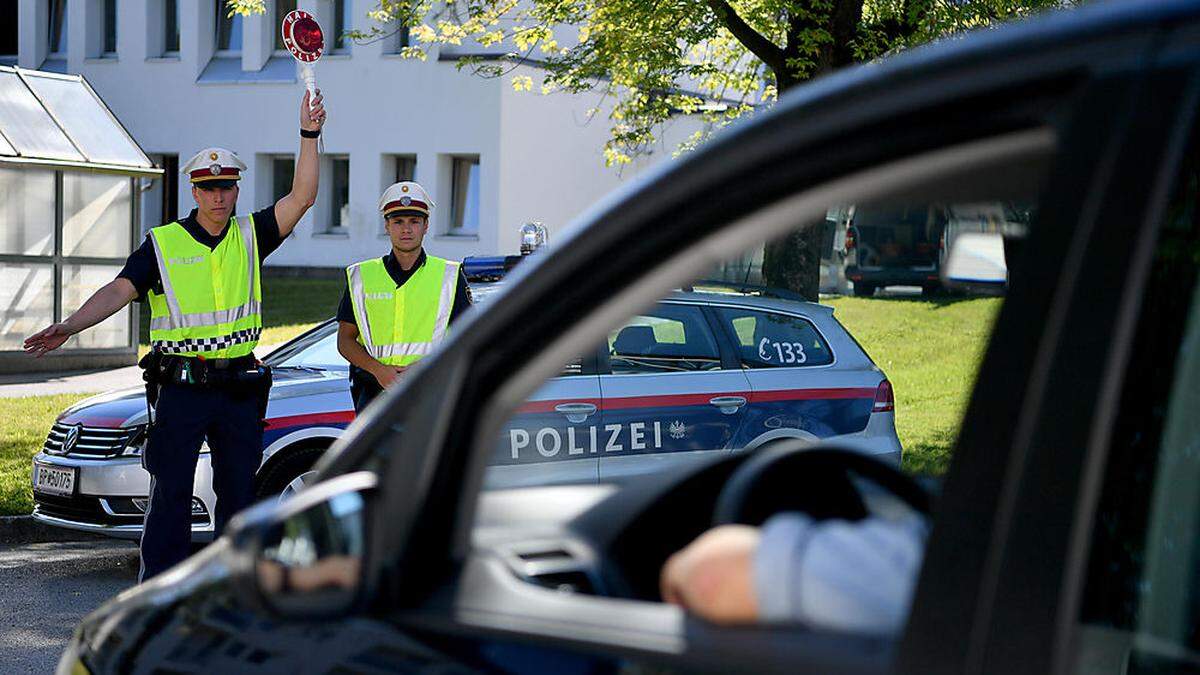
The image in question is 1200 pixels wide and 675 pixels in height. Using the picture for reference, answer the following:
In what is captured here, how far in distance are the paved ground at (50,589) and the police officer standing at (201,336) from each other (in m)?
0.54

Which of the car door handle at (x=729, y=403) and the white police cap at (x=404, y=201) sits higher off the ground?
the white police cap at (x=404, y=201)

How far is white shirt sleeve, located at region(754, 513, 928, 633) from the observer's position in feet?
4.31

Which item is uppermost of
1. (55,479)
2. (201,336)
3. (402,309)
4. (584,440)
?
(402,309)

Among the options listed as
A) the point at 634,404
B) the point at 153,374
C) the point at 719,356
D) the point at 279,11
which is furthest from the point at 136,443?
the point at 279,11

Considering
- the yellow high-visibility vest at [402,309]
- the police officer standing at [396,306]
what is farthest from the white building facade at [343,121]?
the yellow high-visibility vest at [402,309]

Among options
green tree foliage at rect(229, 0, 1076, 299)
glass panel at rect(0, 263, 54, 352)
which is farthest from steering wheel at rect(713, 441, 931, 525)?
glass panel at rect(0, 263, 54, 352)

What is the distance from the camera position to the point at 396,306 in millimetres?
6949

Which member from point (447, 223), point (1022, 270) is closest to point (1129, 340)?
point (1022, 270)

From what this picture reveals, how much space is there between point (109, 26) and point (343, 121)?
6822 mm

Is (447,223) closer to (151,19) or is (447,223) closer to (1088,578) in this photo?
(151,19)

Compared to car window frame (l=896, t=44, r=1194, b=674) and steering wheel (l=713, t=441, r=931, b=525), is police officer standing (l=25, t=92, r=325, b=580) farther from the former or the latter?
car window frame (l=896, t=44, r=1194, b=674)

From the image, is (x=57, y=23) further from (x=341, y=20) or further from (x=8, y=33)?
(x=341, y=20)

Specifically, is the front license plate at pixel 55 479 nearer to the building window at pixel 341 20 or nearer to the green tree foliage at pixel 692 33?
the green tree foliage at pixel 692 33

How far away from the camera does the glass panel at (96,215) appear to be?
1689 cm
